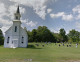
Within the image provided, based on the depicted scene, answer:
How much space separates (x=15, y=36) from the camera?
2598 cm

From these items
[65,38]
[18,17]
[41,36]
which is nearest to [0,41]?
[18,17]

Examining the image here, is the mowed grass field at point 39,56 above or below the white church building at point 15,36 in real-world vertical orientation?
below

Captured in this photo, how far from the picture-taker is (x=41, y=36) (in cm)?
6756

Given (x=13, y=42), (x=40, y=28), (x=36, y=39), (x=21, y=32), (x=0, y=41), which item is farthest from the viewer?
(x=40, y=28)

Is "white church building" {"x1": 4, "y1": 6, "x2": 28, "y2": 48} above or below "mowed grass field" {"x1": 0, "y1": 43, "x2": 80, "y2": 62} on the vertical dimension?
above

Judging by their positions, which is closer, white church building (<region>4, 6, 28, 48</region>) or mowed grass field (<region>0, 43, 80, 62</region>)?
mowed grass field (<region>0, 43, 80, 62</region>)

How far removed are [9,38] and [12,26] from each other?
16.0 feet

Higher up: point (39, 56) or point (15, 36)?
point (15, 36)

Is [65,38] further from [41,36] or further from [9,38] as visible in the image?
[9,38]

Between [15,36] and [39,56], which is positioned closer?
[39,56]

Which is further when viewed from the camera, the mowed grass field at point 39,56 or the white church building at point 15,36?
the white church building at point 15,36

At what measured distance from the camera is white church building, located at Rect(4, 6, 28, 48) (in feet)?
83.3

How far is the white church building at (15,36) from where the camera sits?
25.4 meters

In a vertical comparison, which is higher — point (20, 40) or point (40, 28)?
point (40, 28)
